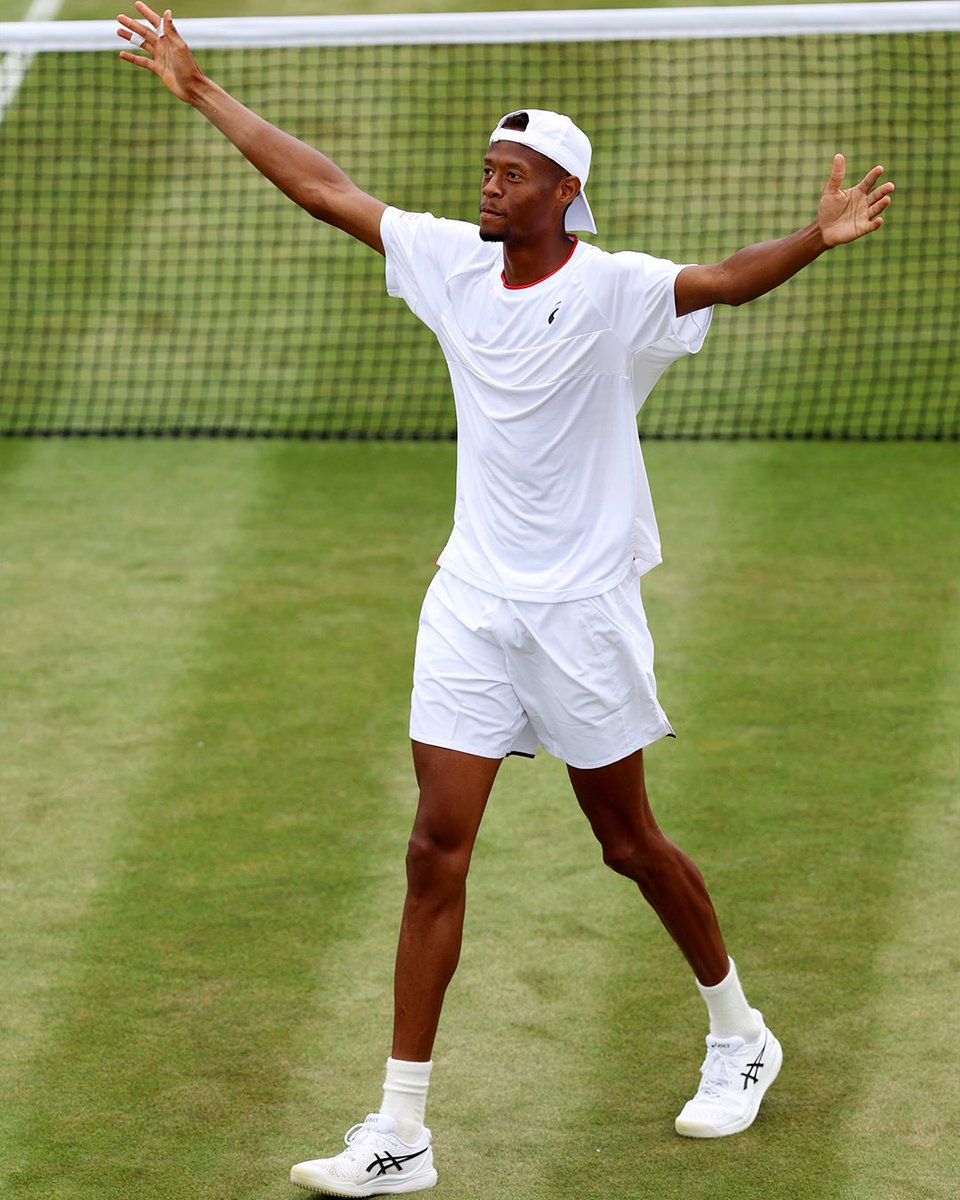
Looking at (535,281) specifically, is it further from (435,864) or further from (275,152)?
(435,864)

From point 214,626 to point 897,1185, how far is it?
14.8ft

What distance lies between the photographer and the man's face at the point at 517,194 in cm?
502

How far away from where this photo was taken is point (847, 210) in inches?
186

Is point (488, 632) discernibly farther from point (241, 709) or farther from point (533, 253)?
point (241, 709)

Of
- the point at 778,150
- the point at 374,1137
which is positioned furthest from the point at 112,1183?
the point at 778,150

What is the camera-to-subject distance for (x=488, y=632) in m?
5.11

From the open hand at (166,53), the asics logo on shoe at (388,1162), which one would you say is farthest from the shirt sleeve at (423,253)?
the asics logo on shoe at (388,1162)

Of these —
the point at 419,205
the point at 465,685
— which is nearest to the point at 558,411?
the point at 465,685

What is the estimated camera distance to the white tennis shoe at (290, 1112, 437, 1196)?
4906mm

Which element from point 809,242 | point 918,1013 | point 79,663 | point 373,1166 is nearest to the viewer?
point 809,242

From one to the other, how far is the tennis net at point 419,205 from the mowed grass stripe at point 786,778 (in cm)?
112

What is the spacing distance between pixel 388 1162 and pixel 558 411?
2.01 m

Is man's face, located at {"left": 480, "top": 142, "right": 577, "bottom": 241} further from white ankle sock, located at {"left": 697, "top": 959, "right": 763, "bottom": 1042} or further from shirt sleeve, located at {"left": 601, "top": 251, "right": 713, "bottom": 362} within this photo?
white ankle sock, located at {"left": 697, "top": 959, "right": 763, "bottom": 1042}

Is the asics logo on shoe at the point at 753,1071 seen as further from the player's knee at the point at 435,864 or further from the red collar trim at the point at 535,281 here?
the red collar trim at the point at 535,281
